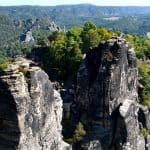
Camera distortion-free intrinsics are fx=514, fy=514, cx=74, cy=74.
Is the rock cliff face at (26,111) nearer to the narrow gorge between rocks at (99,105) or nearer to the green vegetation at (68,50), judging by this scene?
the narrow gorge between rocks at (99,105)

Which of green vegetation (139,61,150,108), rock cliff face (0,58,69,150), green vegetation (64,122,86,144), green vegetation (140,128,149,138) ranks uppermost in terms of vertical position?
rock cliff face (0,58,69,150)

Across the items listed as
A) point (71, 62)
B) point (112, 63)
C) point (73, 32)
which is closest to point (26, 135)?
point (112, 63)

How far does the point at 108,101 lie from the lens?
49.2 metres

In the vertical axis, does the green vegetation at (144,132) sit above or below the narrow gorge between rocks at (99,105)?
below

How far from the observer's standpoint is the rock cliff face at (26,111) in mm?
34906

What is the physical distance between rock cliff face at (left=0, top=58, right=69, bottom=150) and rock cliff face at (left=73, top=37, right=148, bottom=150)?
9.53 metres

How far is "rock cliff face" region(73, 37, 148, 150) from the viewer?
159ft

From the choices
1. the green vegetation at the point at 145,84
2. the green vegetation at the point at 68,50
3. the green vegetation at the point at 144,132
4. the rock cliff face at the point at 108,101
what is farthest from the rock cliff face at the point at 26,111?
the green vegetation at the point at 68,50

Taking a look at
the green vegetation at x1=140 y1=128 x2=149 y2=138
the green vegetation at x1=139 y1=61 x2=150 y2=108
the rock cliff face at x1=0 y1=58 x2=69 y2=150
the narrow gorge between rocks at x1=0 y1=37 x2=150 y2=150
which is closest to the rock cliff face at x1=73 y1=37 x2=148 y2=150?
the narrow gorge between rocks at x1=0 y1=37 x2=150 y2=150

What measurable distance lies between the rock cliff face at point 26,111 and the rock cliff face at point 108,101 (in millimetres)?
9530

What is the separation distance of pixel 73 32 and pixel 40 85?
40298 mm

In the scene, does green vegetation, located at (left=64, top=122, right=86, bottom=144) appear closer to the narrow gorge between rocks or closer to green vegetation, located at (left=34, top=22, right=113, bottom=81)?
the narrow gorge between rocks

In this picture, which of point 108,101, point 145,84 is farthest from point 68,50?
point 108,101

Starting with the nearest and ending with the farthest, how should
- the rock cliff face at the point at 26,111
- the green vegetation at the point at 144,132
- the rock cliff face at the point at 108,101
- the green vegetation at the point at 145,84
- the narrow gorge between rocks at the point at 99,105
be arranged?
the rock cliff face at the point at 26,111, the narrow gorge between rocks at the point at 99,105, the rock cliff face at the point at 108,101, the green vegetation at the point at 144,132, the green vegetation at the point at 145,84
